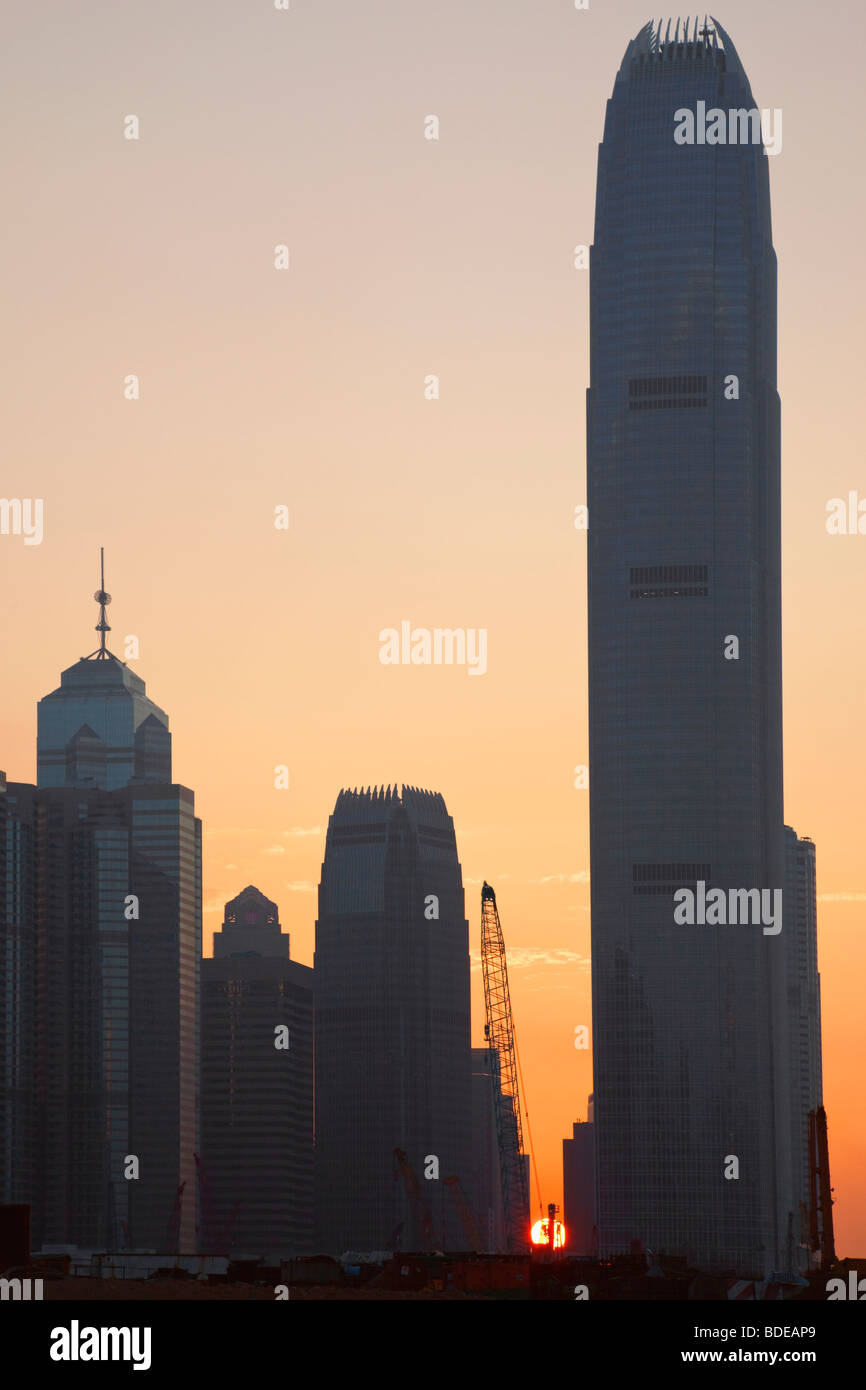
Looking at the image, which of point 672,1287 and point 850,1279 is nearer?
point 672,1287
